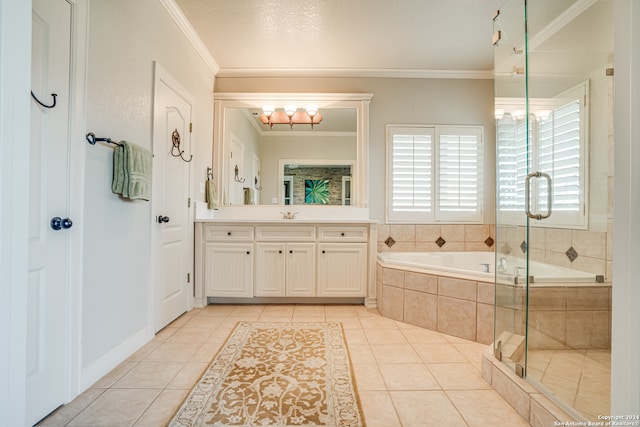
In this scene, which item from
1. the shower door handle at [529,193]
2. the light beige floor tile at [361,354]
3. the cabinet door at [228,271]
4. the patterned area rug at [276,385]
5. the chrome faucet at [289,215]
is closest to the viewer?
the patterned area rug at [276,385]

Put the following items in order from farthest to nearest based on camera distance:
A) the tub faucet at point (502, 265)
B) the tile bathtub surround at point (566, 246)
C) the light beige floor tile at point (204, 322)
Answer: the light beige floor tile at point (204, 322) → the tub faucet at point (502, 265) → the tile bathtub surround at point (566, 246)

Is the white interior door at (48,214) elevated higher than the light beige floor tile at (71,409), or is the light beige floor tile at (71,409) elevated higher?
the white interior door at (48,214)

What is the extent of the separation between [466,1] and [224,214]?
2935mm

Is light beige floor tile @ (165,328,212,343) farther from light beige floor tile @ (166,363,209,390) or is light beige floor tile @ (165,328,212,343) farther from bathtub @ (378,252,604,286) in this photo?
A: bathtub @ (378,252,604,286)

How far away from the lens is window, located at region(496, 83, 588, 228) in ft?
5.70

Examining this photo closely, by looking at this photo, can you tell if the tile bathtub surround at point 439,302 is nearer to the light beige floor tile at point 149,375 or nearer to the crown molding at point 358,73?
the light beige floor tile at point 149,375

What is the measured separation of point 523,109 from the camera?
1.74 m

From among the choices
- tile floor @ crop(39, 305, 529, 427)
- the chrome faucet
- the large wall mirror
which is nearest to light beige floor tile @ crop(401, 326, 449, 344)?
tile floor @ crop(39, 305, 529, 427)

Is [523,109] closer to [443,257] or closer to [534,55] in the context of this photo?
[534,55]

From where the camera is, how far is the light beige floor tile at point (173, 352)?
1.94 m

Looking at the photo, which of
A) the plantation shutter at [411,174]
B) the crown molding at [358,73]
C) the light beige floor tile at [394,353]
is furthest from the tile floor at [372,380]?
the crown molding at [358,73]

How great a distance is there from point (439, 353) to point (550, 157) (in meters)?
1.40

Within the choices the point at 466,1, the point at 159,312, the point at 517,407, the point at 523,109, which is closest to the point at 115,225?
the point at 159,312

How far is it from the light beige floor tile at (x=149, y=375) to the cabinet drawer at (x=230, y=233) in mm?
1351
